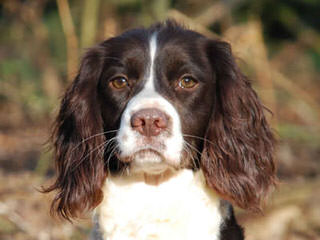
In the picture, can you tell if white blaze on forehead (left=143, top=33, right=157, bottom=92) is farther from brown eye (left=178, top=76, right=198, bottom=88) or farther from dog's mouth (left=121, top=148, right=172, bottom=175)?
dog's mouth (left=121, top=148, right=172, bottom=175)

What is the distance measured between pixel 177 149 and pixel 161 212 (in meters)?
0.50

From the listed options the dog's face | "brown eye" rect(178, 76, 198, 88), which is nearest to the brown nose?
the dog's face

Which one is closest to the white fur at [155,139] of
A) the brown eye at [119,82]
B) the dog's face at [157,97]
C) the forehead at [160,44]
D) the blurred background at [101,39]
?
the dog's face at [157,97]

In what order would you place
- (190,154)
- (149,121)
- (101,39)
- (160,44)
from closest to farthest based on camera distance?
(149,121)
(190,154)
(160,44)
(101,39)

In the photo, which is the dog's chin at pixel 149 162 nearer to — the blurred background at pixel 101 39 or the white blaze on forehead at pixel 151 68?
the white blaze on forehead at pixel 151 68

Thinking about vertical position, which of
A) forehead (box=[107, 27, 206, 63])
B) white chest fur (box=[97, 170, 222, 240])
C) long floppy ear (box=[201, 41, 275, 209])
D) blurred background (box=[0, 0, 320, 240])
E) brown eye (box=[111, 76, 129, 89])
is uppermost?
forehead (box=[107, 27, 206, 63])

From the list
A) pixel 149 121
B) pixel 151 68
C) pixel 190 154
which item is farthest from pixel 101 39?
pixel 149 121

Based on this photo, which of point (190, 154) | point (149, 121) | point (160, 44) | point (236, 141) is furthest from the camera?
point (236, 141)

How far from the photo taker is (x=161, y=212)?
4031 millimetres

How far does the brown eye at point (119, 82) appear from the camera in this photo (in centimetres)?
403

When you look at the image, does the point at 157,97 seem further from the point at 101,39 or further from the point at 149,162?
the point at 101,39

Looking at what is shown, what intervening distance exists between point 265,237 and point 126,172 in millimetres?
3426

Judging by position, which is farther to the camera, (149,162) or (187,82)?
(187,82)

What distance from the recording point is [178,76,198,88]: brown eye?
3.99m
